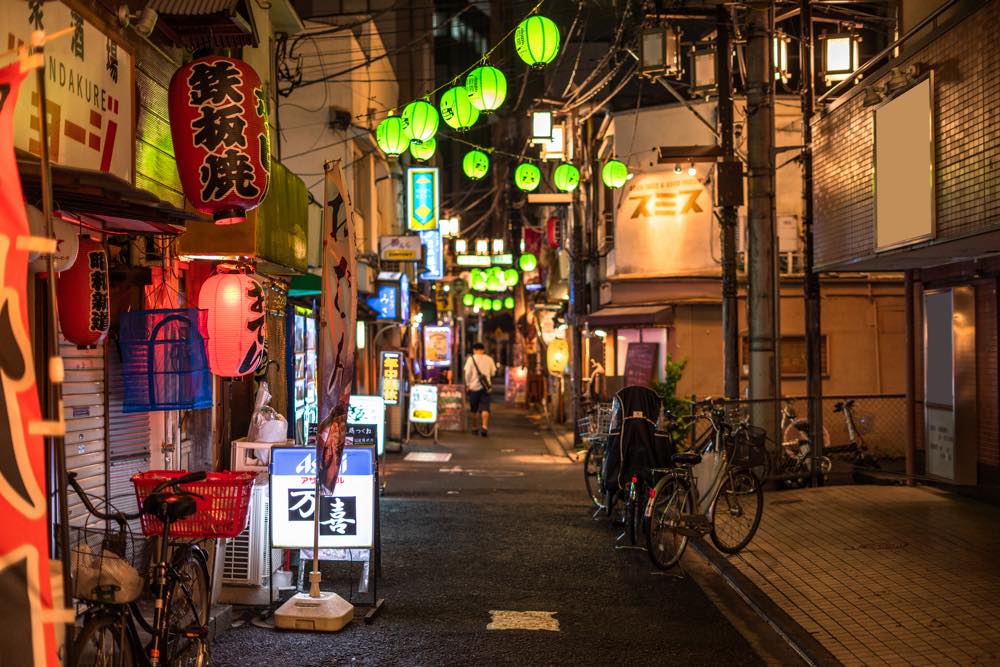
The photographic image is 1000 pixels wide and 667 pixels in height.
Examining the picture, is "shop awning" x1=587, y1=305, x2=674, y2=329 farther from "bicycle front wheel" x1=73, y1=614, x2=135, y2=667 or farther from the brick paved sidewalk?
"bicycle front wheel" x1=73, y1=614, x2=135, y2=667

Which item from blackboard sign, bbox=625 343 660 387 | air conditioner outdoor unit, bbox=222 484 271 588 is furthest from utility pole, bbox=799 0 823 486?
air conditioner outdoor unit, bbox=222 484 271 588

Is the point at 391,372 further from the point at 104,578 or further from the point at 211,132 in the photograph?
the point at 104,578

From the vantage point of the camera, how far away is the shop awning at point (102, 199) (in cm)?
518

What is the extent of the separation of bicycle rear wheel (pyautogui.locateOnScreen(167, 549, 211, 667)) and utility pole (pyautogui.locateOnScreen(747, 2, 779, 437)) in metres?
10.4

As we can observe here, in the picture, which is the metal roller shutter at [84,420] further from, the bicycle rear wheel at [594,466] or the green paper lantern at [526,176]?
the green paper lantern at [526,176]

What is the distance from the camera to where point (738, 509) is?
11586mm

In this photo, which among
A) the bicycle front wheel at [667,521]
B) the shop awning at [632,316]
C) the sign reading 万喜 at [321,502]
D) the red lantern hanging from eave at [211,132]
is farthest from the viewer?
the shop awning at [632,316]

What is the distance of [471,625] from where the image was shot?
332 inches

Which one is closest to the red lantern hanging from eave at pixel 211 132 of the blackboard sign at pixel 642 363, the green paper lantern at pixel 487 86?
the green paper lantern at pixel 487 86

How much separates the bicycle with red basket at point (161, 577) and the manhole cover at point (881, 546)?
7.60 meters

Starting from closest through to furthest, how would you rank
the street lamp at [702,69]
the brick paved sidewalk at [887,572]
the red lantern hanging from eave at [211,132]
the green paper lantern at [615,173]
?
the brick paved sidewalk at [887,572]
the red lantern hanging from eave at [211,132]
the street lamp at [702,69]
the green paper lantern at [615,173]

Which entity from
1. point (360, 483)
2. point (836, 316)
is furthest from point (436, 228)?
point (360, 483)

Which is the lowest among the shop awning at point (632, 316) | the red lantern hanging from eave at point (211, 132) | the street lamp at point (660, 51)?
the shop awning at point (632, 316)

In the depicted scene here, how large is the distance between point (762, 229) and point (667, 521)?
634 centimetres
